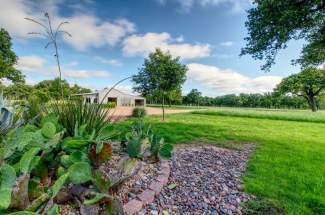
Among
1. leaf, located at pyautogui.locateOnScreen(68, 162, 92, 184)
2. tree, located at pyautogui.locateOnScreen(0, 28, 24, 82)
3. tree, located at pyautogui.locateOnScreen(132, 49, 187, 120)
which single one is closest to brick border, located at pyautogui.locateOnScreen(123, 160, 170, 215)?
leaf, located at pyautogui.locateOnScreen(68, 162, 92, 184)

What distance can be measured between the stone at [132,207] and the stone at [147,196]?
0.17 feet

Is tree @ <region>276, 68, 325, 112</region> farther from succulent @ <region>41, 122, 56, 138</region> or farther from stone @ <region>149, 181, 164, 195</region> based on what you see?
succulent @ <region>41, 122, 56, 138</region>

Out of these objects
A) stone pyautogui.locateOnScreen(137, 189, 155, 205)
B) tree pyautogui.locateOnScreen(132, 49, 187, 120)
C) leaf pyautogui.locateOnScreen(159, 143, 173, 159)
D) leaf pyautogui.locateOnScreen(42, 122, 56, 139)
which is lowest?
stone pyautogui.locateOnScreen(137, 189, 155, 205)

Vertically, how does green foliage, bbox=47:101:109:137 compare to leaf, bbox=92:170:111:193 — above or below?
above

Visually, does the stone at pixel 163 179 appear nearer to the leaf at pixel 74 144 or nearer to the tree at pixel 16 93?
the leaf at pixel 74 144

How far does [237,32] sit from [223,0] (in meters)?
1.68

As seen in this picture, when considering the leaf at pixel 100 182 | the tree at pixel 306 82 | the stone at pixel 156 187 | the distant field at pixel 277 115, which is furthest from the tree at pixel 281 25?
the tree at pixel 306 82

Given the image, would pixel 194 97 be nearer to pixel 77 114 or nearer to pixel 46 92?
pixel 46 92

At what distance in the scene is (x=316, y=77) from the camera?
72.7 feet

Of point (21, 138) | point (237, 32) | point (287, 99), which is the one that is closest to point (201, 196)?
point (21, 138)

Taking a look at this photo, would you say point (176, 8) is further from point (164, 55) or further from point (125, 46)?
point (164, 55)

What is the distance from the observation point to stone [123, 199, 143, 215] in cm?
148

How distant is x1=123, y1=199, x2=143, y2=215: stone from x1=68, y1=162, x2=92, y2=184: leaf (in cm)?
43

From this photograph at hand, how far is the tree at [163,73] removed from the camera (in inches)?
403
